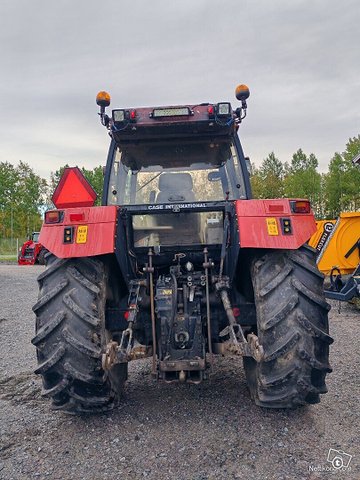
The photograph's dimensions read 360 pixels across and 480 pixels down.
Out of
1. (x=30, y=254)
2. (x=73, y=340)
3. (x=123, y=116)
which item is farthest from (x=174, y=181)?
(x=30, y=254)

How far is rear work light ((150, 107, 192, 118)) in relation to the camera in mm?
3797

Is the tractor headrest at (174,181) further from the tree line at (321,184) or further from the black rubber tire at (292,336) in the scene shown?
the tree line at (321,184)

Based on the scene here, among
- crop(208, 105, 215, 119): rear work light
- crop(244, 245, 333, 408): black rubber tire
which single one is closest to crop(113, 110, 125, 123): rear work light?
crop(208, 105, 215, 119): rear work light

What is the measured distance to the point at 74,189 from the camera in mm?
4664

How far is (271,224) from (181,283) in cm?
85

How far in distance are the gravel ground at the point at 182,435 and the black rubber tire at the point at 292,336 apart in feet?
0.98

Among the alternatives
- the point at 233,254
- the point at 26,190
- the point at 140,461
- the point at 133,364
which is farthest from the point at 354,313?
the point at 26,190

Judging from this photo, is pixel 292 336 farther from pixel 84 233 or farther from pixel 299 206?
pixel 84 233

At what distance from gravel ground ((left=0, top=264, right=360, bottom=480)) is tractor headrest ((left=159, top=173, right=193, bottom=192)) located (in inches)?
72.4

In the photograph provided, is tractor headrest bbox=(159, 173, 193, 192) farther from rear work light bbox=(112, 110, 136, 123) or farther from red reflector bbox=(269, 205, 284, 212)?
red reflector bbox=(269, 205, 284, 212)

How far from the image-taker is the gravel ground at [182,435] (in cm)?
268

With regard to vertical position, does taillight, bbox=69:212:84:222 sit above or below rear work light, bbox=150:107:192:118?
below

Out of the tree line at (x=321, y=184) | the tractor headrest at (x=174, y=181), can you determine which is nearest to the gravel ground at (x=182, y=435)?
the tractor headrest at (x=174, y=181)

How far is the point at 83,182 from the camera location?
183 inches
